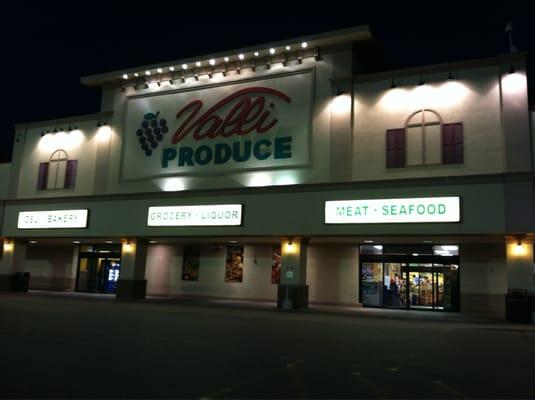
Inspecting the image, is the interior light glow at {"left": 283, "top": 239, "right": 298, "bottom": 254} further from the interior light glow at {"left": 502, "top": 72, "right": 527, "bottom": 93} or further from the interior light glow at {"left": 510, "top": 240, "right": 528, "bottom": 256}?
the interior light glow at {"left": 502, "top": 72, "right": 527, "bottom": 93}

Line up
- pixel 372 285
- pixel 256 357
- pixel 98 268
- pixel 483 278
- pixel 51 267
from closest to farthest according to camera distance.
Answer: pixel 256 357 < pixel 483 278 < pixel 372 285 < pixel 98 268 < pixel 51 267

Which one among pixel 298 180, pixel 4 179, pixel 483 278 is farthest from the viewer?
pixel 4 179

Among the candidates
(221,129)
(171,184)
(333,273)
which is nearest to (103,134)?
(171,184)

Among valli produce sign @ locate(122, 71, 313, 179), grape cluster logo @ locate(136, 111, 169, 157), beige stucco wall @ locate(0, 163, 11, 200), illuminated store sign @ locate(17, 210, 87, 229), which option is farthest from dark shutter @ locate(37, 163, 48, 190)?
grape cluster logo @ locate(136, 111, 169, 157)

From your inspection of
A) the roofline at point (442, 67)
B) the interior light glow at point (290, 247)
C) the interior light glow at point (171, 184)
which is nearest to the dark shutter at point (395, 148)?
the roofline at point (442, 67)

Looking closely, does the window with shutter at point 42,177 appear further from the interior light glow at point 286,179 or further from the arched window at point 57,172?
the interior light glow at point 286,179

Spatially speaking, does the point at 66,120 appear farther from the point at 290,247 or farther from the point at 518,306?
the point at 518,306

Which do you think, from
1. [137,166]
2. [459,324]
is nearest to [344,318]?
[459,324]

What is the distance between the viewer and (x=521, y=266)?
1900 centimetres

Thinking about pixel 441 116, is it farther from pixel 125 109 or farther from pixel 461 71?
pixel 125 109

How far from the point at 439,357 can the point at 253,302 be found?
16483 millimetres

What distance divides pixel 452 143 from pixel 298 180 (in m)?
6.67

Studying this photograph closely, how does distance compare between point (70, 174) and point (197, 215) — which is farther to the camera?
point (70, 174)

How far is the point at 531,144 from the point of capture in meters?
20.0
